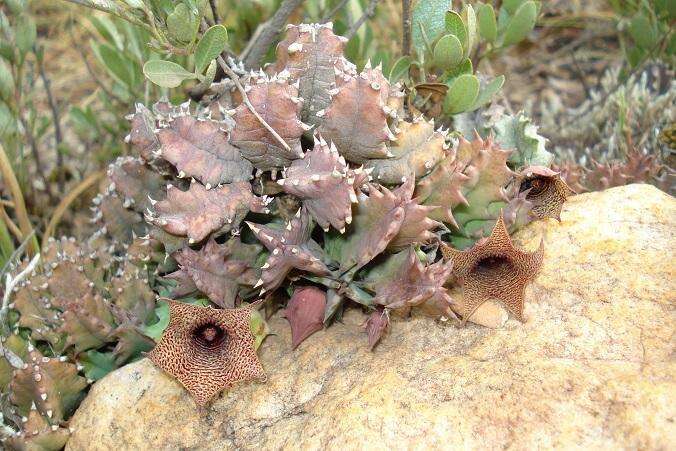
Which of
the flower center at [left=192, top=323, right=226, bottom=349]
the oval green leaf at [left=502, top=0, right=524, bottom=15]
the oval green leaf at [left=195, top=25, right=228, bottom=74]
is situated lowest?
the flower center at [left=192, top=323, right=226, bottom=349]

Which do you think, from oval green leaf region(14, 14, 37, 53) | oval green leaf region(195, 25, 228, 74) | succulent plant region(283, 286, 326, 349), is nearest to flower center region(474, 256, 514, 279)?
succulent plant region(283, 286, 326, 349)

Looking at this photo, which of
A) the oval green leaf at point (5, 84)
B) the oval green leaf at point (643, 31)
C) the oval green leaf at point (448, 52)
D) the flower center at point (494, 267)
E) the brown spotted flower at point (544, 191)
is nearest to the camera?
the flower center at point (494, 267)

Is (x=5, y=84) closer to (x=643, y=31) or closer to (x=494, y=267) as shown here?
(x=494, y=267)

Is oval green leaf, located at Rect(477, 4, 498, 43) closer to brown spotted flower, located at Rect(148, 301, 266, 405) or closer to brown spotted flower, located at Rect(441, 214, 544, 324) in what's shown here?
brown spotted flower, located at Rect(441, 214, 544, 324)

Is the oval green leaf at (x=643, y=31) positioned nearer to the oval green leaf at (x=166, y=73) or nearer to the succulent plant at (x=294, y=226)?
the succulent plant at (x=294, y=226)

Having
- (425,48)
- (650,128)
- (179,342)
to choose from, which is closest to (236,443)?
(179,342)

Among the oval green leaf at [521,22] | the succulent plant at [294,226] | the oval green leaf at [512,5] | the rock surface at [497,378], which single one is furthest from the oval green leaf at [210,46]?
the oval green leaf at [512,5]
